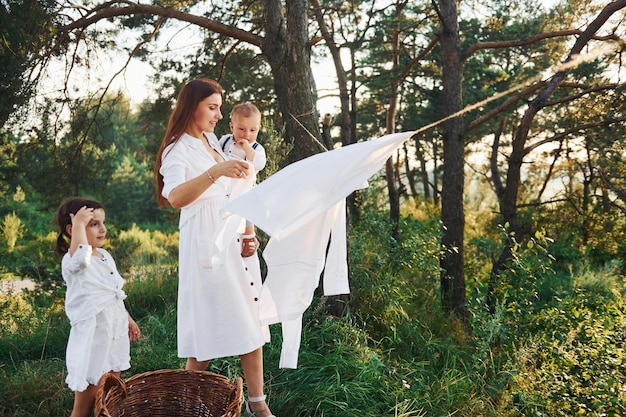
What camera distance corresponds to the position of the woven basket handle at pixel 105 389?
239cm

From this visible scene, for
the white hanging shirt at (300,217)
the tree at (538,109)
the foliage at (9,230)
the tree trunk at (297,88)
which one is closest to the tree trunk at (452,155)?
the tree at (538,109)

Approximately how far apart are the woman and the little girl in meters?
0.40

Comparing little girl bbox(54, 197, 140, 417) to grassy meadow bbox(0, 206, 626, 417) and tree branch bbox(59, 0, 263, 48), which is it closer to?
grassy meadow bbox(0, 206, 626, 417)

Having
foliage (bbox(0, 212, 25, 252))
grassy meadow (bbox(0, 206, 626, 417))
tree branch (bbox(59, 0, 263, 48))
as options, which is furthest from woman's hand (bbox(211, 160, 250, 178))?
foliage (bbox(0, 212, 25, 252))

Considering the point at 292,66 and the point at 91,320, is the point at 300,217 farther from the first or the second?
the point at 292,66

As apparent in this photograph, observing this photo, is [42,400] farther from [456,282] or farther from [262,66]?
[262,66]

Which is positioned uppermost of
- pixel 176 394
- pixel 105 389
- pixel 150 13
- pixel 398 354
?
pixel 150 13

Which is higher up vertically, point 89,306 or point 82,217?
point 82,217

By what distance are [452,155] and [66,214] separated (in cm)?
559

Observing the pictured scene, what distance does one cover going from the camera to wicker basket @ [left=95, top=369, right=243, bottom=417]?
2787mm

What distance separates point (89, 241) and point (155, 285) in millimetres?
3073

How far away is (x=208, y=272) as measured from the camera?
278 cm

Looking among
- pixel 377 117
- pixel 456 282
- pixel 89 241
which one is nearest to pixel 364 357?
pixel 89 241

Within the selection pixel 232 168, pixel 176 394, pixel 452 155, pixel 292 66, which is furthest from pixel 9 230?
pixel 232 168
